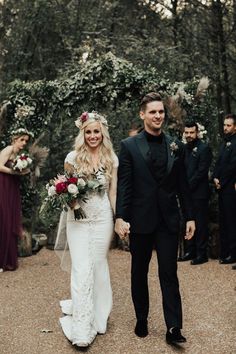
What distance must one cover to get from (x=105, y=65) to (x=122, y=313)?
191 inches

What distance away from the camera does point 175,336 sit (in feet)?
14.9

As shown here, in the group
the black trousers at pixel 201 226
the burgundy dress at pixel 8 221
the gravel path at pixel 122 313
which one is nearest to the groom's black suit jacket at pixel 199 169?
the black trousers at pixel 201 226

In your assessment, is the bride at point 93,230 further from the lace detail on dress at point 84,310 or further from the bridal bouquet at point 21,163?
the bridal bouquet at point 21,163

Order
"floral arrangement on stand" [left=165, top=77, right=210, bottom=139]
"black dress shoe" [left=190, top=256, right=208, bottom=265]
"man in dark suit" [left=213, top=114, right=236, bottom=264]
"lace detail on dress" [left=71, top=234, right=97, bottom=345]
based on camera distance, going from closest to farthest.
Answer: "lace detail on dress" [left=71, top=234, right=97, bottom=345] → "man in dark suit" [left=213, top=114, right=236, bottom=264] → "black dress shoe" [left=190, top=256, right=208, bottom=265] → "floral arrangement on stand" [left=165, top=77, right=210, bottom=139]

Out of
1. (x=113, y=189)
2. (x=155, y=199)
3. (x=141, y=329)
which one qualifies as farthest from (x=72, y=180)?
(x=141, y=329)

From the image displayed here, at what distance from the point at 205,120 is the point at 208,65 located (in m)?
4.54

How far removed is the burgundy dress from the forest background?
1332 mm

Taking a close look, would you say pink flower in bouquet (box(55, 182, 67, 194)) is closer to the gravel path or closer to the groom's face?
the groom's face

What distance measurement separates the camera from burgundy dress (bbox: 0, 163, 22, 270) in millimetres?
8062

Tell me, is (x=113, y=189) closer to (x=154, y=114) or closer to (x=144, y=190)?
(x=144, y=190)

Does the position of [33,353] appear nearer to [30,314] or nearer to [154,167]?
[30,314]

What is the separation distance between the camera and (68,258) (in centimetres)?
540

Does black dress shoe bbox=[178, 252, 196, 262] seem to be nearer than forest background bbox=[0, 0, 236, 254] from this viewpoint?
Yes

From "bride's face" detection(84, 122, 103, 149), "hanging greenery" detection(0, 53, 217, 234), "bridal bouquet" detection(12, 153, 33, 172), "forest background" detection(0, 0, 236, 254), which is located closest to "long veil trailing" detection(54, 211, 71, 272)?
"bride's face" detection(84, 122, 103, 149)
